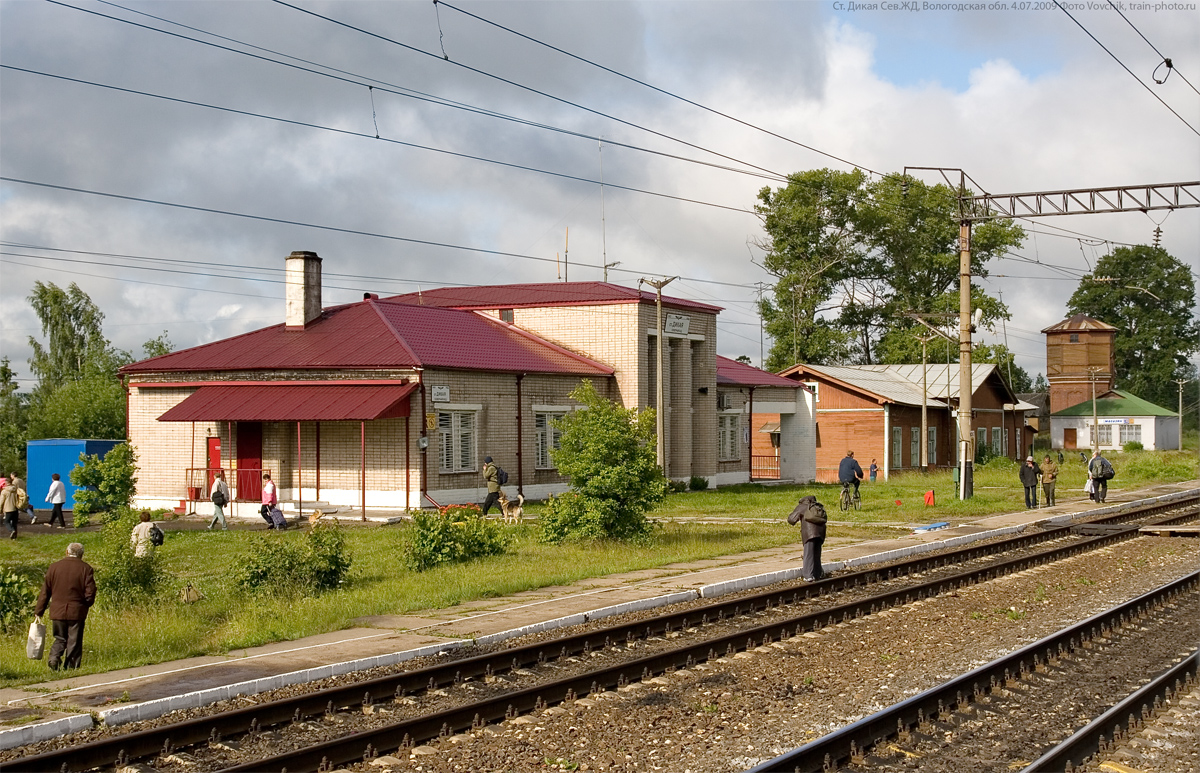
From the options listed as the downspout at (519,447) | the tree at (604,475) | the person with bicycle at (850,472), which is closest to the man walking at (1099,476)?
the person with bicycle at (850,472)

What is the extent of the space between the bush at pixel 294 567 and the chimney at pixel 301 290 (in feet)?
61.2

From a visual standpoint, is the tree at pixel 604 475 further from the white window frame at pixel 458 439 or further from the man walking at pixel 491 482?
the white window frame at pixel 458 439

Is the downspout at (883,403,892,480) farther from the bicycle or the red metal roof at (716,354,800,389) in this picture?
the bicycle

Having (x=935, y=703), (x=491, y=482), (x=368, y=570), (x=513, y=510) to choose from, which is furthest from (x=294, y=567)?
(x=513, y=510)

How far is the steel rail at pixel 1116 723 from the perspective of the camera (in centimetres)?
782

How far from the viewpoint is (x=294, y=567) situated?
54.2 feet

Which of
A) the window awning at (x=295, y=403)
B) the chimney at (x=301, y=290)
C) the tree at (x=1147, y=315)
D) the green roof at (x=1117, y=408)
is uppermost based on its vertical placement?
the tree at (x=1147, y=315)

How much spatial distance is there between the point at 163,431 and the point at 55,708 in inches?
988

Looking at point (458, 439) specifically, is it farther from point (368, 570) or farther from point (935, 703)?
point (935, 703)

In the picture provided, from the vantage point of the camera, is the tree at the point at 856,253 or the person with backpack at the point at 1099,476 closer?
the person with backpack at the point at 1099,476

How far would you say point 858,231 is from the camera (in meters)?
68.6

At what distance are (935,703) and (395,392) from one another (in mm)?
21580

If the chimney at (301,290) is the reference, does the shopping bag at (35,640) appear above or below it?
below

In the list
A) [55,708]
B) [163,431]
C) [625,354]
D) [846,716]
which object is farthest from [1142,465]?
[55,708]
